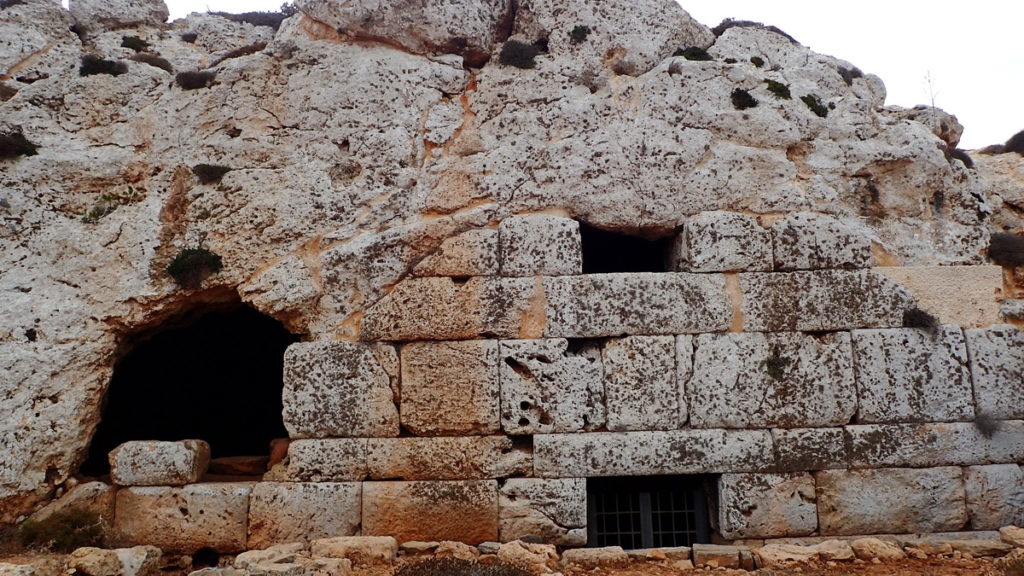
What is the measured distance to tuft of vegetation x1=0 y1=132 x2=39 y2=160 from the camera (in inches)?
277

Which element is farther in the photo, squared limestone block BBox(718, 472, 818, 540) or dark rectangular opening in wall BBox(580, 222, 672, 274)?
dark rectangular opening in wall BBox(580, 222, 672, 274)

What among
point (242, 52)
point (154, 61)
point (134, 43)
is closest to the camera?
point (154, 61)

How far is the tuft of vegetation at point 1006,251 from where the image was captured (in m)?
7.04

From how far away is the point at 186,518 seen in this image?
6426mm

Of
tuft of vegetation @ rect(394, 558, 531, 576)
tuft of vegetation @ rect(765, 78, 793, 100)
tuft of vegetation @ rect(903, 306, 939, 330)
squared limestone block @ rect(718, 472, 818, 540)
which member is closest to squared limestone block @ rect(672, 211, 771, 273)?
tuft of vegetation @ rect(903, 306, 939, 330)

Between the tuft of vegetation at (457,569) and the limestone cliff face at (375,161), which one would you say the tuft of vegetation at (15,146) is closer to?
the limestone cliff face at (375,161)

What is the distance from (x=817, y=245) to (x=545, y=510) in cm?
360

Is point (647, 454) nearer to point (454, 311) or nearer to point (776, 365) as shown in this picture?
point (776, 365)

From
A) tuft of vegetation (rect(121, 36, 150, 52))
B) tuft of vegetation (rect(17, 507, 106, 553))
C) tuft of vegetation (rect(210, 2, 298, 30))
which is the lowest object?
tuft of vegetation (rect(17, 507, 106, 553))

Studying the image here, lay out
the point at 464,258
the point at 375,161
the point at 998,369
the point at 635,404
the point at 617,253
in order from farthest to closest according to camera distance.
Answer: the point at 617,253 < the point at 375,161 < the point at 464,258 < the point at 998,369 < the point at 635,404

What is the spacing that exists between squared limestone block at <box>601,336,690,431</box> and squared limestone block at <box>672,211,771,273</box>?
2.54ft

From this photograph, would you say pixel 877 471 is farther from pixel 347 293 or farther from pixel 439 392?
pixel 347 293

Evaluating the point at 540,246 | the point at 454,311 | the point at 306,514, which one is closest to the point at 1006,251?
the point at 540,246

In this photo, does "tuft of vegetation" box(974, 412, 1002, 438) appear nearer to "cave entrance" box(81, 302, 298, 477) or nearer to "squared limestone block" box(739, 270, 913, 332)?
"squared limestone block" box(739, 270, 913, 332)
